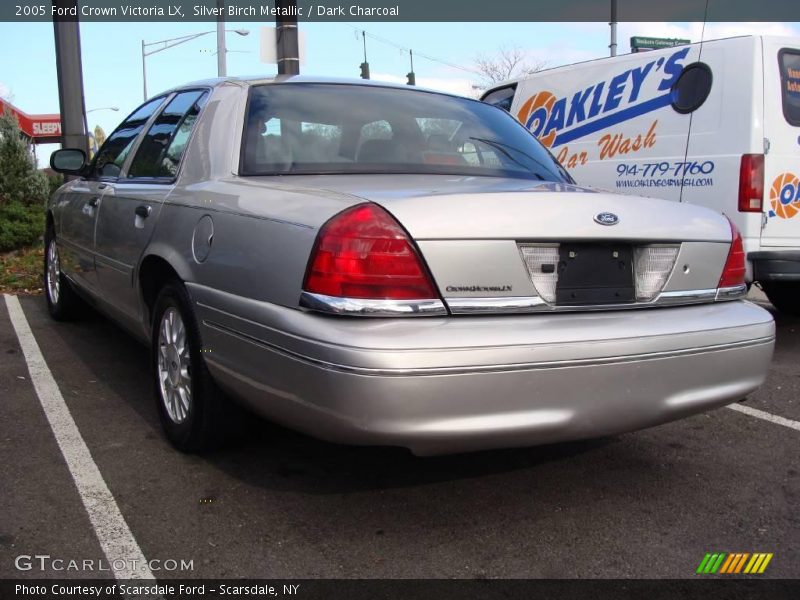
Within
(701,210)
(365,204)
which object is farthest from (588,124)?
(365,204)

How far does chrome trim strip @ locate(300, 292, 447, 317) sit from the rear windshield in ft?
2.80

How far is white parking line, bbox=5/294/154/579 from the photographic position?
8.21 feet

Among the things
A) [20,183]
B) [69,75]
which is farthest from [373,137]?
[20,183]

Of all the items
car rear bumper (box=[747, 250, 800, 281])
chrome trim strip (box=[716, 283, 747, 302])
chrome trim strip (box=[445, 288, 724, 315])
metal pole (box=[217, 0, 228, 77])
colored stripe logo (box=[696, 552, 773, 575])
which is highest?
metal pole (box=[217, 0, 228, 77])

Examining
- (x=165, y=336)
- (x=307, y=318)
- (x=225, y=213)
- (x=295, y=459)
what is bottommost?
(x=295, y=459)

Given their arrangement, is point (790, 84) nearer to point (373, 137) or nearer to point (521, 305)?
point (373, 137)

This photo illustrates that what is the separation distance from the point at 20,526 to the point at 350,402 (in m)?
1.30

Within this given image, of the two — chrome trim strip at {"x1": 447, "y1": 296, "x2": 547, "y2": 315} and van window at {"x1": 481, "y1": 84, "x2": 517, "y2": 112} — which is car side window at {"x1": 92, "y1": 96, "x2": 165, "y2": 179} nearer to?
chrome trim strip at {"x1": 447, "y1": 296, "x2": 547, "y2": 315}

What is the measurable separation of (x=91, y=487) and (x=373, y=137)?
1800 mm

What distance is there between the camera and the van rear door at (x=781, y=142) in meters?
5.44

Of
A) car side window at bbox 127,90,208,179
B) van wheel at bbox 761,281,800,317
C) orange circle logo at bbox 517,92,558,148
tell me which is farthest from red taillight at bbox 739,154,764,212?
car side window at bbox 127,90,208,179

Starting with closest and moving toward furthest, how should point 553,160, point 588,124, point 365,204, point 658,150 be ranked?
point 365,204, point 553,160, point 658,150, point 588,124

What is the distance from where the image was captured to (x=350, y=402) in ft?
7.61
